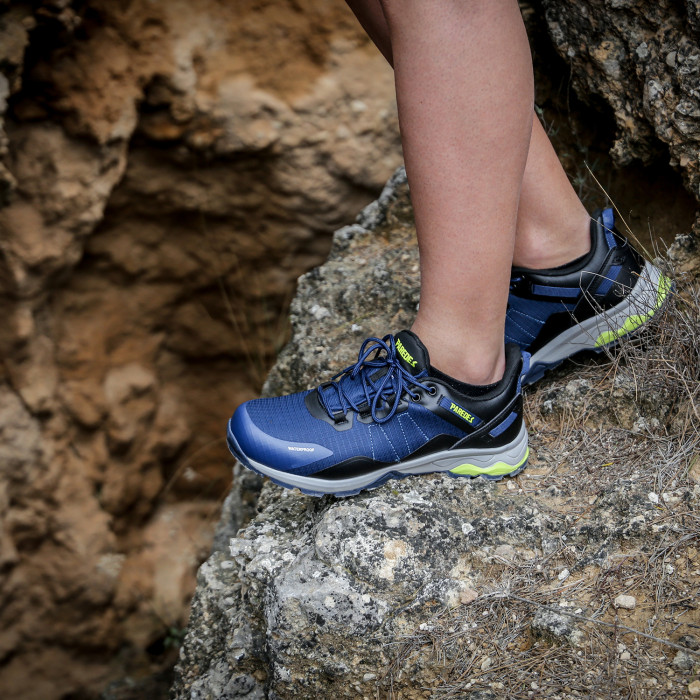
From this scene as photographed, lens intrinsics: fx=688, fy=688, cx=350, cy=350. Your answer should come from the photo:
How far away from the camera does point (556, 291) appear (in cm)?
139

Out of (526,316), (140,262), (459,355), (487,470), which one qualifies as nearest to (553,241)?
(526,316)

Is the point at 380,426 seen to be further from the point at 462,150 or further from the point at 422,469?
the point at 462,150

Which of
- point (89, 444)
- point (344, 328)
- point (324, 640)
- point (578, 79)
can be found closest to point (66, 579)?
point (89, 444)

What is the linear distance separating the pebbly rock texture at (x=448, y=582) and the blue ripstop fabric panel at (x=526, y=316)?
0.18 meters

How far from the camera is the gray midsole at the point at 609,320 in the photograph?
1.40m

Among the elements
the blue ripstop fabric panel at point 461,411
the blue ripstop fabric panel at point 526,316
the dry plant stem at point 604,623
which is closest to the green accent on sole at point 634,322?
the blue ripstop fabric panel at point 526,316

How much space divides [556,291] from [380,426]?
0.47 m

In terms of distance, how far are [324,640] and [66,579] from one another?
5.68 feet

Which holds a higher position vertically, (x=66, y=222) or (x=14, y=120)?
(x=14, y=120)

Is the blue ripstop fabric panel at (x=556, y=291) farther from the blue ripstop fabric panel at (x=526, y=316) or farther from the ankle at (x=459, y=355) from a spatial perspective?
the ankle at (x=459, y=355)

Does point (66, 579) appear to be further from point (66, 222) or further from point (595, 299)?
point (595, 299)

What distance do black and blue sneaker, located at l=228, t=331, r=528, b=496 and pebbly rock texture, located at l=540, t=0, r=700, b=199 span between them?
70 cm

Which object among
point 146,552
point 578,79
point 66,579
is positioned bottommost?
point 146,552

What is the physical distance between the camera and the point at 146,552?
112 inches
